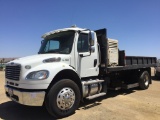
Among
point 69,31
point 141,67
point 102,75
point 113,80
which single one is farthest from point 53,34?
point 141,67

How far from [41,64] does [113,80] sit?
13.8ft

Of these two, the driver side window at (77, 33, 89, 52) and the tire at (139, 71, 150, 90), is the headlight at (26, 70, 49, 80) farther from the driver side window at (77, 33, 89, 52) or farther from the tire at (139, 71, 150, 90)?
the tire at (139, 71, 150, 90)

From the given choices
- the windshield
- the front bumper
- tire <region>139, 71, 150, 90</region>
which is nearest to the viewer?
the front bumper

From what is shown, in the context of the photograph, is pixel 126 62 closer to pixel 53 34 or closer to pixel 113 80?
pixel 113 80

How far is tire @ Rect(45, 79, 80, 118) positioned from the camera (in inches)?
214

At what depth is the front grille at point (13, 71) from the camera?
5.56 m

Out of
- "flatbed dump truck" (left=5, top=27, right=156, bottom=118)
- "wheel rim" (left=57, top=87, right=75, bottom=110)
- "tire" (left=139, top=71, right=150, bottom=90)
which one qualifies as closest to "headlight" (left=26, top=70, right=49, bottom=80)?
"flatbed dump truck" (left=5, top=27, right=156, bottom=118)

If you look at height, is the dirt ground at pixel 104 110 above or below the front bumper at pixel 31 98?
below

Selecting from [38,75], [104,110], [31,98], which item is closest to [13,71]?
[38,75]

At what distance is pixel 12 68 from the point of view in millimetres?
5863

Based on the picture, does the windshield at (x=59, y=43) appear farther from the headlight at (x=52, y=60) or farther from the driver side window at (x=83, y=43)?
the headlight at (x=52, y=60)

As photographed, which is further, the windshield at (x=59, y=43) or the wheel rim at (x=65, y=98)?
the windshield at (x=59, y=43)

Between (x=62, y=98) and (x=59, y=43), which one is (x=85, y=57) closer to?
(x=59, y=43)

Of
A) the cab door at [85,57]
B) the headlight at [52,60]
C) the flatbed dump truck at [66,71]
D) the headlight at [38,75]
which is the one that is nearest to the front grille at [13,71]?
the flatbed dump truck at [66,71]
